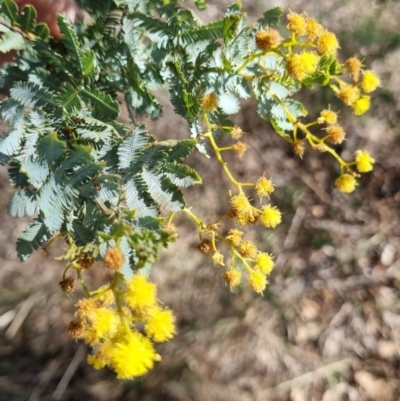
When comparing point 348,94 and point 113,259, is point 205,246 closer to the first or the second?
point 113,259

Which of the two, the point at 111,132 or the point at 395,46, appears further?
the point at 395,46

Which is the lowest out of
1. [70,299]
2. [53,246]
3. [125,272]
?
[70,299]

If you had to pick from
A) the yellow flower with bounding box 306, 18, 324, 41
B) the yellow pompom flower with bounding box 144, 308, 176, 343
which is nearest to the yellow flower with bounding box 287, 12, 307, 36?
the yellow flower with bounding box 306, 18, 324, 41

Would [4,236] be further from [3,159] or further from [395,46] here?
[395,46]

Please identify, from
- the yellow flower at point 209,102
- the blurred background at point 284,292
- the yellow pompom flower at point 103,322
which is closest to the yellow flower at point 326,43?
the yellow flower at point 209,102

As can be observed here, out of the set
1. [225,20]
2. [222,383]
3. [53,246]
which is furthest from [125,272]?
[222,383]

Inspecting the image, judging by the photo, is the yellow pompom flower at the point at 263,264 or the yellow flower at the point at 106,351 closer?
the yellow flower at the point at 106,351

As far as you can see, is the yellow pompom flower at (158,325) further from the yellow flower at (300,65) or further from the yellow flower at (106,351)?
the yellow flower at (300,65)
